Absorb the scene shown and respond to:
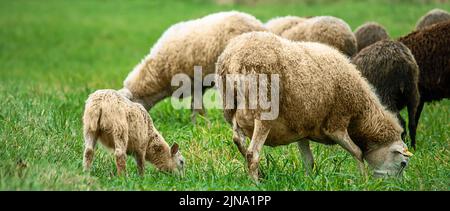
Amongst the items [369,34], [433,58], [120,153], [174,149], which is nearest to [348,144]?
[174,149]

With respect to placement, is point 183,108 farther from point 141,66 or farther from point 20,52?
point 20,52

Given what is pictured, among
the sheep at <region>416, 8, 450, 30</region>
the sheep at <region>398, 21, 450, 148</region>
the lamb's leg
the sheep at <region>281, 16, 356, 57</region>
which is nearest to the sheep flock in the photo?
the sheep at <region>398, 21, 450, 148</region>

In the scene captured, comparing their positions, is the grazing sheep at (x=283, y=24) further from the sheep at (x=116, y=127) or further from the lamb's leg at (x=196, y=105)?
the sheep at (x=116, y=127)

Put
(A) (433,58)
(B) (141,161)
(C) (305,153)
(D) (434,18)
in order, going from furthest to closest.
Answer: (D) (434,18) → (A) (433,58) → (C) (305,153) → (B) (141,161)

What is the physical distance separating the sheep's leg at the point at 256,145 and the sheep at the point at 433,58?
11.5 ft

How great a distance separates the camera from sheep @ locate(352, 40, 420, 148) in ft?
28.1

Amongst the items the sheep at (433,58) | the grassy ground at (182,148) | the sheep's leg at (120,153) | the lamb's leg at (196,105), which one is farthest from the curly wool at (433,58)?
the sheep's leg at (120,153)

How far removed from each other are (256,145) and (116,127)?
1.31 meters

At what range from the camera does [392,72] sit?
855cm

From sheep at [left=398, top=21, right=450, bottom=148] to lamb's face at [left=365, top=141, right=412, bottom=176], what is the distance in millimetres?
2225

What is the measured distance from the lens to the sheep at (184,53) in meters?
10.5

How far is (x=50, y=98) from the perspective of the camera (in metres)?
11.1

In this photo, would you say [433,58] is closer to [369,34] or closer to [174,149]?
[369,34]
